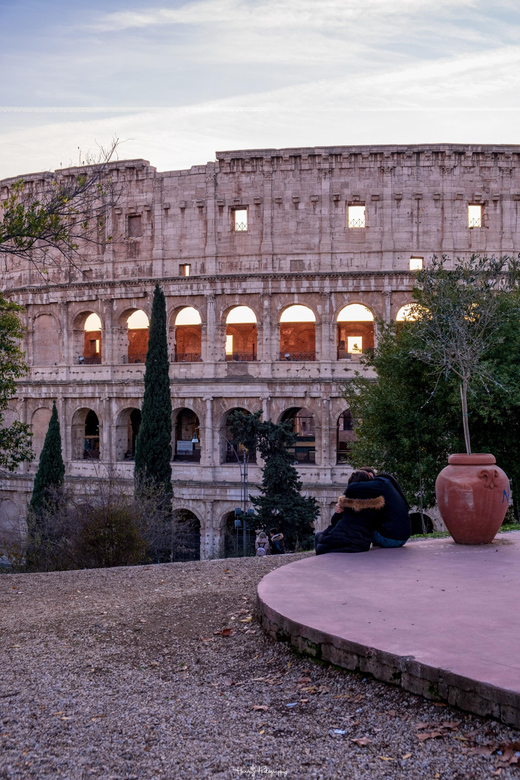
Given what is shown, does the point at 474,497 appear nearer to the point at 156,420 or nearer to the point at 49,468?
the point at 156,420

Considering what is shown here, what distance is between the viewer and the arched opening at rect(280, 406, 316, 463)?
99.6 feet

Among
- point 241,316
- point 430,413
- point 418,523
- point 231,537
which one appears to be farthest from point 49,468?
point 430,413

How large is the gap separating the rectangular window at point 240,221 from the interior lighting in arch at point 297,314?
3603mm

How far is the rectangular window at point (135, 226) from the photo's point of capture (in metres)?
30.6

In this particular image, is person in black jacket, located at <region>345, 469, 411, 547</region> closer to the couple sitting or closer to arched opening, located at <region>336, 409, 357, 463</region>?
the couple sitting

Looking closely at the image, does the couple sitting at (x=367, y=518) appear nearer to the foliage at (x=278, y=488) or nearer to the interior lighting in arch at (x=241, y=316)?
Answer: the foliage at (x=278, y=488)

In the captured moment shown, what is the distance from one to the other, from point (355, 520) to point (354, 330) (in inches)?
1021

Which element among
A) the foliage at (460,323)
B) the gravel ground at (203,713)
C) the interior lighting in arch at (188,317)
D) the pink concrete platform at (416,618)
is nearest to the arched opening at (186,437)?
the interior lighting in arch at (188,317)

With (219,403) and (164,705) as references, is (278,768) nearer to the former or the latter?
(164,705)

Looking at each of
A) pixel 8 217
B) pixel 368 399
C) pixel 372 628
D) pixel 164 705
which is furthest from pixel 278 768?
pixel 368 399

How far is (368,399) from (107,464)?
611 inches

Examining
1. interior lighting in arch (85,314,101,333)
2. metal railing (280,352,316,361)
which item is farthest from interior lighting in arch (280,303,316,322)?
interior lighting in arch (85,314,101,333)

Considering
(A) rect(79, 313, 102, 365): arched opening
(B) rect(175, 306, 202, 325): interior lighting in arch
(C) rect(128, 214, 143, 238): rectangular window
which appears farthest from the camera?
(A) rect(79, 313, 102, 365): arched opening

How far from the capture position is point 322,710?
191 inches
